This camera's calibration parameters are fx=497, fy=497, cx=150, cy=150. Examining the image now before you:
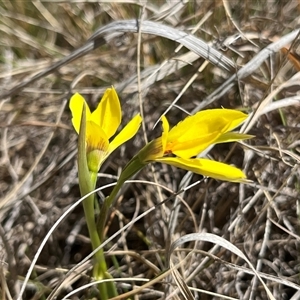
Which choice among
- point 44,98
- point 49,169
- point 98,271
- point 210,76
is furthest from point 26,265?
point 210,76

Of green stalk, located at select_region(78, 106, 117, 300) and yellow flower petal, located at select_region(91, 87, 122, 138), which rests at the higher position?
yellow flower petal, located at select_region(91, 87, 122, 138)

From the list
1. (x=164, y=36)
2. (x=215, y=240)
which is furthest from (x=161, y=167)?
(x=215, y=240)

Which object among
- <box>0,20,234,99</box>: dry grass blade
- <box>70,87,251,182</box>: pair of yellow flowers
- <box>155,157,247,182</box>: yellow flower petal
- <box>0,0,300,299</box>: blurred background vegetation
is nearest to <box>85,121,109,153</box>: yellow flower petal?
<box>70,87,251,182</box>: pair of yellow flowers

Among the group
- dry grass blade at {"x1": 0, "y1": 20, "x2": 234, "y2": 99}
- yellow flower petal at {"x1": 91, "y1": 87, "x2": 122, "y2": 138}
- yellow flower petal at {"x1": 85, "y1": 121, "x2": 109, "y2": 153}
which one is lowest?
yellow flower petal at {"x1": 85, "y1": 121, "x2": 109, "y2": 153}

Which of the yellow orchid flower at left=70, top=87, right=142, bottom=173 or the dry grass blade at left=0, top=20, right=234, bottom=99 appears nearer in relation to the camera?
the yellow orchid flower at left=70, top=87, right=142, bottom=173

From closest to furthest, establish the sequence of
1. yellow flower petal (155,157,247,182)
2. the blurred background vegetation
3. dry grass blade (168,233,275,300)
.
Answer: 1. yellow flower petal (155,157,247,182)
2. dry grass blade (168,233,275,300)
3. the blurred background vegetation

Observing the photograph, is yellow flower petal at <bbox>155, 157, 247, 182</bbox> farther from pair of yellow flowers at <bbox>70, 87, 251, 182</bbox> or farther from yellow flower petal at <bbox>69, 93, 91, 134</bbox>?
yellow flower petal at <bbox>69, 93, 91, 134</bbox>

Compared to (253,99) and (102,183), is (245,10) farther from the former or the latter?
(102,183)

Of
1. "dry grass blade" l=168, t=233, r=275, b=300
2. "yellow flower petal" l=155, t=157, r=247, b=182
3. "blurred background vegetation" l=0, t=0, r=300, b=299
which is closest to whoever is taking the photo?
"yellow flower petal" l=155, t=157, r=247, b=182
